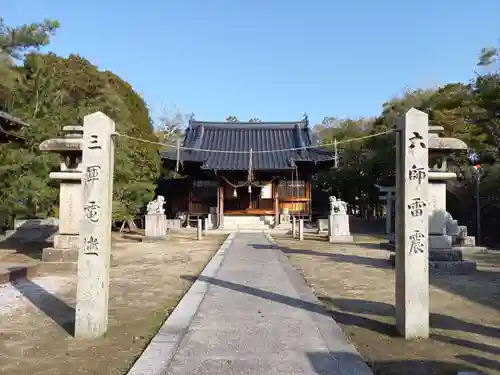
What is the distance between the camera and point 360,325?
5938 mm

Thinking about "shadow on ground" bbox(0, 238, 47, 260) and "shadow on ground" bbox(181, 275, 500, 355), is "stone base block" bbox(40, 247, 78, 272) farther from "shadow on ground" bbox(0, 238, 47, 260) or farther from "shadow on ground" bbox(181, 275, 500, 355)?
"shadow on ground" bbox(181, 275, 500, 355)

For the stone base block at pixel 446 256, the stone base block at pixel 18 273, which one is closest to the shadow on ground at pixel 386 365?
the stone base block at pixel 18 273

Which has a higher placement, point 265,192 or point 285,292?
point 265,192

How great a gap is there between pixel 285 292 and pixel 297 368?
12.4 ft

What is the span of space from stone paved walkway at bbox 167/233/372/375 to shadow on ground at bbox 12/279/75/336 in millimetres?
1704

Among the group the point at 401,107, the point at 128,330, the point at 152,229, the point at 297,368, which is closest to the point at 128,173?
the point at 152,229

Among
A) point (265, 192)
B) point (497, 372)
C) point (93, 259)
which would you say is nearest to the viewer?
point (497, 372)

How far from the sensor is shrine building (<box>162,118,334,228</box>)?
29781mm

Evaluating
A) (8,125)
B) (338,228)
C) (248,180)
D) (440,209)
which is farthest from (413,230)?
(248,180)

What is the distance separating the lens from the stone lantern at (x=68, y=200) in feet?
36.5

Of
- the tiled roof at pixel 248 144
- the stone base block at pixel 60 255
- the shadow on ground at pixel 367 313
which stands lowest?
the shadow on ground at pixel 367 313

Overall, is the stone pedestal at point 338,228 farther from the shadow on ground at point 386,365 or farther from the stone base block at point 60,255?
the shadow on ground at point 386,365

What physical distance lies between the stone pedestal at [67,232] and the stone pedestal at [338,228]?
38.4 feet

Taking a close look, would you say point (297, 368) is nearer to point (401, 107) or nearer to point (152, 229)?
point (152, 229)
